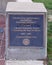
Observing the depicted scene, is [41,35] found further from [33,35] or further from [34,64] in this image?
[34,64]

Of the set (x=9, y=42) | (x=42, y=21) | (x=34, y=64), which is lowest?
(x=34, y=64)

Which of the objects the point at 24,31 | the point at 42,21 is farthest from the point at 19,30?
the point at 42,21

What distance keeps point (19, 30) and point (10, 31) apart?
0.55ft

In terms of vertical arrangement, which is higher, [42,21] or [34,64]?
[42,21]

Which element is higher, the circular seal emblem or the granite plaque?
the granite plaque

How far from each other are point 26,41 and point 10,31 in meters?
0.35

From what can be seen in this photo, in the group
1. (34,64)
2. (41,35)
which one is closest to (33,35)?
(41,35)

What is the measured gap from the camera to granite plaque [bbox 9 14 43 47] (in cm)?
590

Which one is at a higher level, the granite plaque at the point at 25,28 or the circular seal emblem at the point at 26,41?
the granite plaque at the point at 25,28

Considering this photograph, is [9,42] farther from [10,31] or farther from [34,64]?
[34,64]

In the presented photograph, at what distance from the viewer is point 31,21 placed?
590cm

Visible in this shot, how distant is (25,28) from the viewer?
5922 mm

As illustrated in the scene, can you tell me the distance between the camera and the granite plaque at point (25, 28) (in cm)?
590

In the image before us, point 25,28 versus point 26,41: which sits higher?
point 25,28
